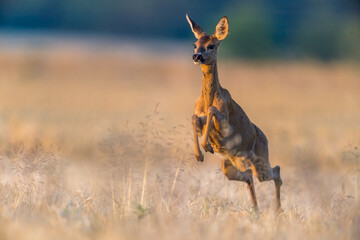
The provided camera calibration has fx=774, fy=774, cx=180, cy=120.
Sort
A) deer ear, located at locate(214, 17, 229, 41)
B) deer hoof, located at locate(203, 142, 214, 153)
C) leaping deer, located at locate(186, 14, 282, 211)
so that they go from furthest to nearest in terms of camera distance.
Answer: deer ear, located at locate(214, 17, 229, 41) < leaping deer, located at locate(186, 14, 282, 211) < deer hoof, located at locate(203, 142, 214, 153)

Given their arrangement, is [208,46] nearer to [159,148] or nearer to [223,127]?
[223,127]

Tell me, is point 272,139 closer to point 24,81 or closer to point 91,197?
point 91,197

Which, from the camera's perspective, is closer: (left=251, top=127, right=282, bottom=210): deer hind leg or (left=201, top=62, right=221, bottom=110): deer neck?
(left=201, top=62, right=221, bottom=110): deer neck

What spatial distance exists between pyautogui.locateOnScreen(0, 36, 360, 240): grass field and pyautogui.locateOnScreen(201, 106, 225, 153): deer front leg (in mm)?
631

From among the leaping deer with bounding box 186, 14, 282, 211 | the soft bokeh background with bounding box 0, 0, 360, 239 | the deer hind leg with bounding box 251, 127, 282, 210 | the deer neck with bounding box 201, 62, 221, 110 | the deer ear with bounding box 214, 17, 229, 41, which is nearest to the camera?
the soft bokeh background with bounding box 0, 0, 360, 239

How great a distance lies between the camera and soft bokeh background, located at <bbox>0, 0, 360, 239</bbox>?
7.43 metres

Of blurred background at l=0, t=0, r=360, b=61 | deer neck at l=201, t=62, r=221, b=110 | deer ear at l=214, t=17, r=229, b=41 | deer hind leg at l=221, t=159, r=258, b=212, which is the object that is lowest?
deer hind leg at l=221, t=159, r=258, b=212

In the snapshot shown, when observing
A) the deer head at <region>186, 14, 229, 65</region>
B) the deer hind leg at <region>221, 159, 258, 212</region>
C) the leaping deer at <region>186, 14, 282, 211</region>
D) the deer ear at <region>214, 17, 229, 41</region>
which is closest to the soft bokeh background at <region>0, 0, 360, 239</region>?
the deer hind leg at <region>221, 159, 258, 212</region>

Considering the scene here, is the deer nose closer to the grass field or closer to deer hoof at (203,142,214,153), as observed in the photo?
deer hoof at (203,142,214,153)

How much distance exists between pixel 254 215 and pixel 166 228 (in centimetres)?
202

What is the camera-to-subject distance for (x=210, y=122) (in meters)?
8.58

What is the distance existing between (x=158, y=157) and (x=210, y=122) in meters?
2.99

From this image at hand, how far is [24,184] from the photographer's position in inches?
352

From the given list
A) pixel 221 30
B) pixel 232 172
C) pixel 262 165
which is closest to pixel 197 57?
pixel 221 30
